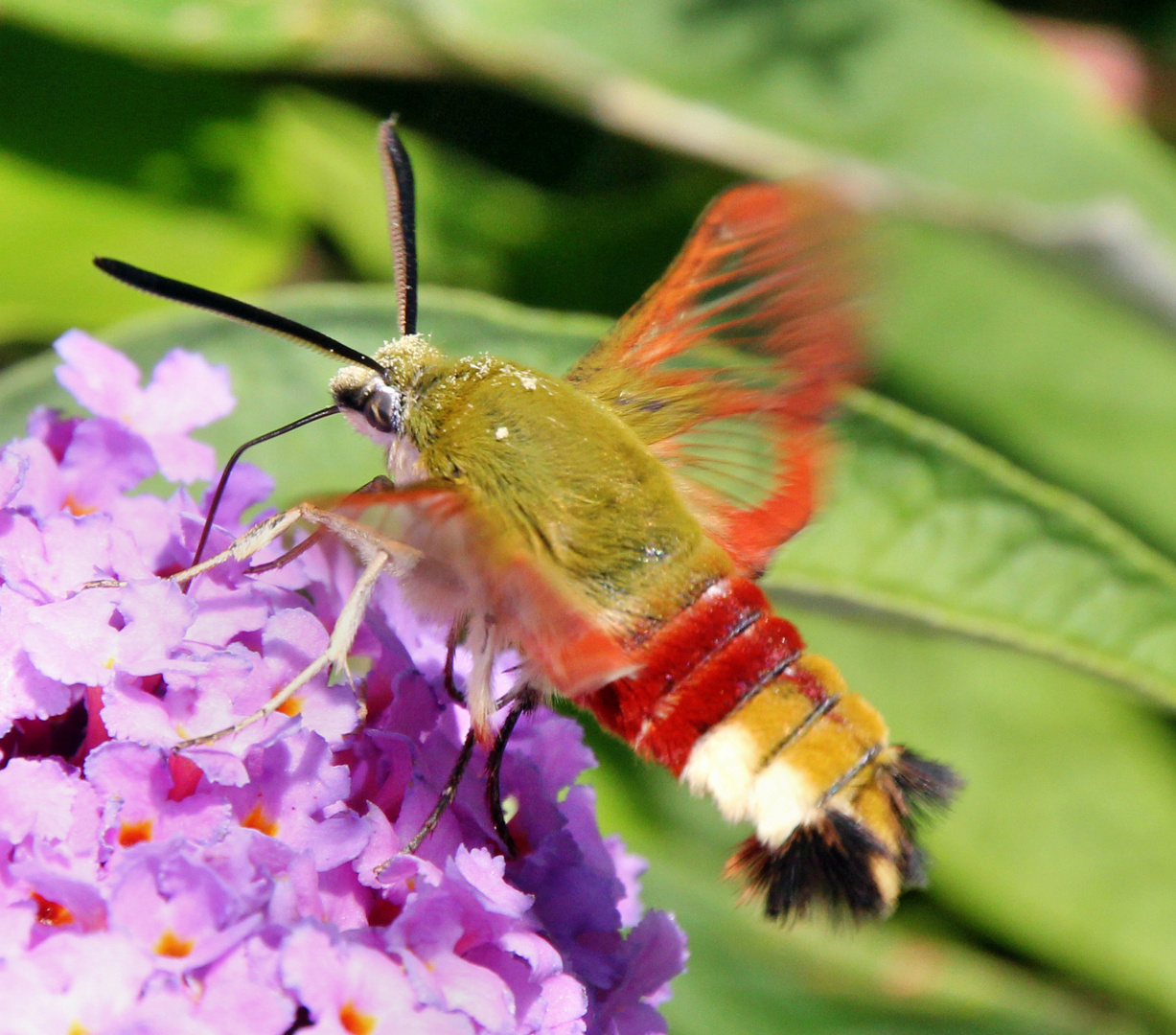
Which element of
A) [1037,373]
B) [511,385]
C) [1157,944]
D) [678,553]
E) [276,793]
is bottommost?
[1157,944]

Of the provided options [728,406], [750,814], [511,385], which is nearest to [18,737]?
[511,385]

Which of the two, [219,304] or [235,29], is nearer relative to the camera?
[219,304]

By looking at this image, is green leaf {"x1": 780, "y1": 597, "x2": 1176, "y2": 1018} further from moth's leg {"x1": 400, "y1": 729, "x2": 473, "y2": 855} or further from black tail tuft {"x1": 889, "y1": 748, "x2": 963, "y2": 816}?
moth's leg {"x1": 400, "y1": 729, "x2": 473, "y2": 855}

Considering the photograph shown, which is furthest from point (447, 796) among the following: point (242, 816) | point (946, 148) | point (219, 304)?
point (946, 148)

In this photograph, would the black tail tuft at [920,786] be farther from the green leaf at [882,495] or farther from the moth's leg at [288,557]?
the moth's leg at [288,557]

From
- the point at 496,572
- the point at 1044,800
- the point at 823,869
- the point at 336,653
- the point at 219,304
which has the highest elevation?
the point at 219,304

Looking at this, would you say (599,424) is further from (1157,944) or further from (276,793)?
(1157,944)

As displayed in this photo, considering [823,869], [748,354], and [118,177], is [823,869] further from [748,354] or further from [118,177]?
[118,177]
